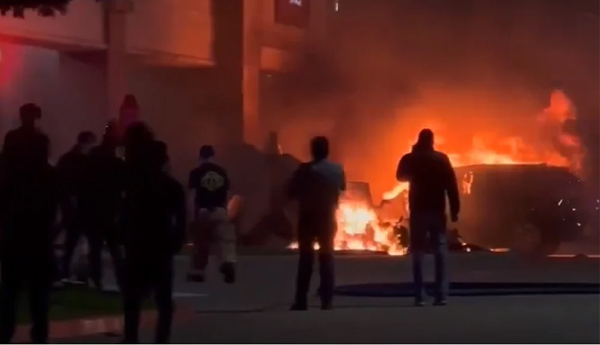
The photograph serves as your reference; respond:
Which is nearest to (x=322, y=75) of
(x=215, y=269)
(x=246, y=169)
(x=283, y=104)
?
(x=283, y=104)

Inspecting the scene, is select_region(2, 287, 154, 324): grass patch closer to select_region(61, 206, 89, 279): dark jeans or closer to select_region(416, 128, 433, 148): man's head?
select_region(61, 206, 89, 279): dark jeans

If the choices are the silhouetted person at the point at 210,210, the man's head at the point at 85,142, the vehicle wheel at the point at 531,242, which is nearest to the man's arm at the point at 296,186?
the man's head at the point at 85,142

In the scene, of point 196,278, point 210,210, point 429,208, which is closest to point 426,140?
point 429,208

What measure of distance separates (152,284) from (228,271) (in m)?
8.59

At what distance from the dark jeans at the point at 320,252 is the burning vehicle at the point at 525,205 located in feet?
32.0

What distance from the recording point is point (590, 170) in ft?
115

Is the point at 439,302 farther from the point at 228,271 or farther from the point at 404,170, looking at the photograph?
the point at 228,271

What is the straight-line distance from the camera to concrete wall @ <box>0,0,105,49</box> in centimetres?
2692

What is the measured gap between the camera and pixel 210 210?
18.3 m

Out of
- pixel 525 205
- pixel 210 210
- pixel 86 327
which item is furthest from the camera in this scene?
pixel 525 205

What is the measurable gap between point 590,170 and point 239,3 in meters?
9.72

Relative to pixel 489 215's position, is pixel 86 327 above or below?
below

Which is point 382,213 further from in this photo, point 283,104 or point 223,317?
point 223,317

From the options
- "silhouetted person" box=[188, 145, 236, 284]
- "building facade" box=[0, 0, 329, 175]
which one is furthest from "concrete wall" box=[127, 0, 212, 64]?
"silhouetted person" box=[188, 145, 236, 284]
